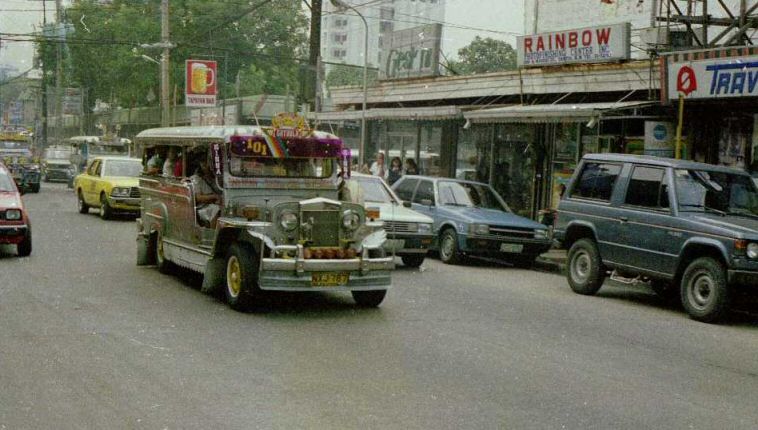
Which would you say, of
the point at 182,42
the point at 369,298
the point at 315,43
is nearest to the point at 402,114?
the point at 315,43

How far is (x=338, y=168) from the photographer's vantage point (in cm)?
1292

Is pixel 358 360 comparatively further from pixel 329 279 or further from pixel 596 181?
pixel 596 181

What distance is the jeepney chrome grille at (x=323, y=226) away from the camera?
1078cm

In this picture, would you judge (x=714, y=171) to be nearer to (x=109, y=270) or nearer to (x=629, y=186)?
(x=629, y=186)

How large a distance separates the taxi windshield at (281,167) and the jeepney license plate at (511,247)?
5503 mm

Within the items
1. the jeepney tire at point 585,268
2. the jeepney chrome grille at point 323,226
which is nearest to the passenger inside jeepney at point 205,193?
the jeepney chrome grille at point 323,226

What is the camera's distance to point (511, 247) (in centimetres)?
1744

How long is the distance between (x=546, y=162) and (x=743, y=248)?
1263 cm

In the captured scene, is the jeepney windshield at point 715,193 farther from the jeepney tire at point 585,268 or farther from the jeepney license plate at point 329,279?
the jeepney license plate at point 329,279

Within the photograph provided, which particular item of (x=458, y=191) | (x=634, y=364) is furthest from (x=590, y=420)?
(x=458, y=191)

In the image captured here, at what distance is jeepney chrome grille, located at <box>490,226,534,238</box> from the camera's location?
56.6 feet

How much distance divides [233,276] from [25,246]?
5.79 meters

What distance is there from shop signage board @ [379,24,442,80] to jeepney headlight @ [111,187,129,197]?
386 inches

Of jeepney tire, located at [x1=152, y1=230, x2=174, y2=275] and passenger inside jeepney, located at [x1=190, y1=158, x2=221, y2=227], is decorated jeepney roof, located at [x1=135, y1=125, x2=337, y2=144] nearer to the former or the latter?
passenger inside jeepney, located at [x1=190, y1=158, x2=221, y2=227]
